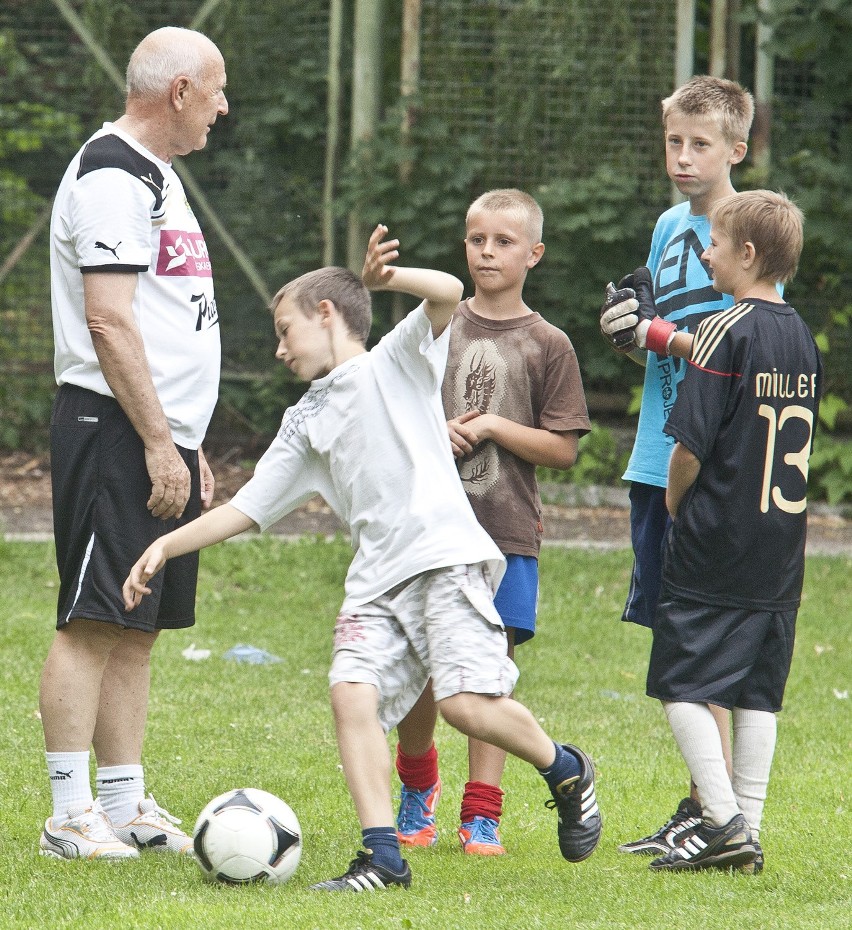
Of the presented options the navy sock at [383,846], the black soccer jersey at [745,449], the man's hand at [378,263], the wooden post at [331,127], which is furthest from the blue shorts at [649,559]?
the wooden post at [331,127]

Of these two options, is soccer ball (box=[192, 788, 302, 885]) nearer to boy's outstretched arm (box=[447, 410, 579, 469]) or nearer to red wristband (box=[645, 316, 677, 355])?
boy's outstretched arm (box=[447, 410, 579, 469])

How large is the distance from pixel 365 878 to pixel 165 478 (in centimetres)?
118

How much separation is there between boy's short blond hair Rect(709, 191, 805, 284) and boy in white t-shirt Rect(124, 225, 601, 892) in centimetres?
80

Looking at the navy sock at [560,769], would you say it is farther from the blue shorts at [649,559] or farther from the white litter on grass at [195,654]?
the white litter on grass at [195,654]

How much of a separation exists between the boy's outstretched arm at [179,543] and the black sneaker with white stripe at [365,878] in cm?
85

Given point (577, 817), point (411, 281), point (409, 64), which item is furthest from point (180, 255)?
point (409, 64)

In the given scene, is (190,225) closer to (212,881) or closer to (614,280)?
(212,881)

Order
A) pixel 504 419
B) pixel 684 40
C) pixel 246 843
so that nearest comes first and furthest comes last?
pixel 246 843 → pixel 504 419 → pixel 684 40

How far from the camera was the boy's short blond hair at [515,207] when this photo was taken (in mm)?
4094

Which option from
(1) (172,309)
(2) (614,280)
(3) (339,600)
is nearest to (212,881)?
(1) (172,309)

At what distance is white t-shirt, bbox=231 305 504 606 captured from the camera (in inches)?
138

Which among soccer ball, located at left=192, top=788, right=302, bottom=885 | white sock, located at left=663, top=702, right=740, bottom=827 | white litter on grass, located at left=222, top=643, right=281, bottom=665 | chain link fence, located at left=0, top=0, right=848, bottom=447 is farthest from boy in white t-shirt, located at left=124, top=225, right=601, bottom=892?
chain link fence, located at left=0, top=0, right=848, bottom=447

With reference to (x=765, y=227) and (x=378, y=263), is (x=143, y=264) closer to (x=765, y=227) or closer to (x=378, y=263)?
(x=378, y=263)

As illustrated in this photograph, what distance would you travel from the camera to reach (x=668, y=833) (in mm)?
3893
